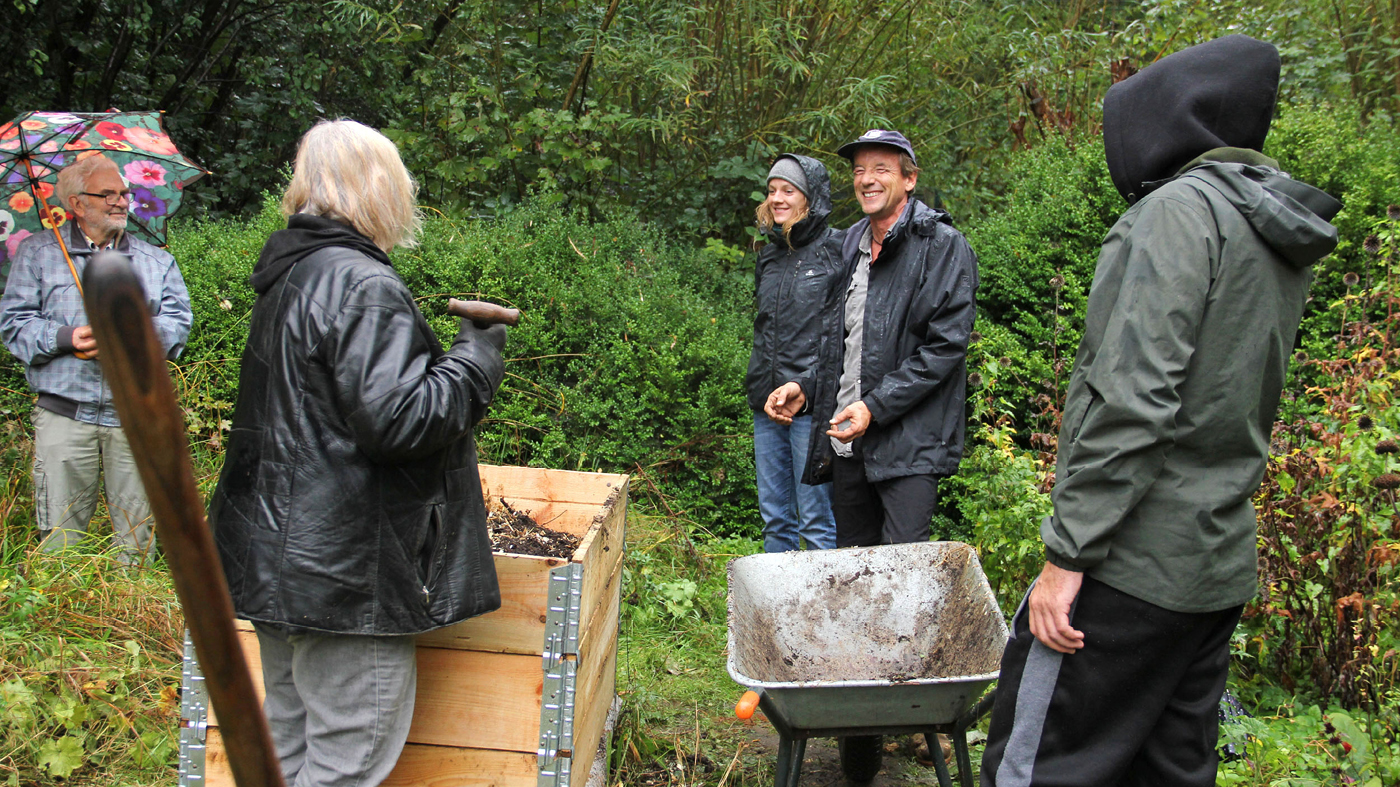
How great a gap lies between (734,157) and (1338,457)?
4433mm

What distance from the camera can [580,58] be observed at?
719 centimetres

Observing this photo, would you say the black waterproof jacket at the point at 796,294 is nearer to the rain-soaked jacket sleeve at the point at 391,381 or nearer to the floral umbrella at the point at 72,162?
the rain-soaked jacket sleeve at the point at 391,381

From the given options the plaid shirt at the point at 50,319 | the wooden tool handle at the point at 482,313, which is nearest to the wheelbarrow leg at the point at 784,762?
the wooden tool handle at the point at 482,313

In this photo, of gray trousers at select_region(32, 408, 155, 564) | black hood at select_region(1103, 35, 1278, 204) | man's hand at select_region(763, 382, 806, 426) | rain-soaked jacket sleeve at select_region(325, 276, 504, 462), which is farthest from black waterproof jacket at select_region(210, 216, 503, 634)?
gray trousers at select_region(32, 408, 155, 564)

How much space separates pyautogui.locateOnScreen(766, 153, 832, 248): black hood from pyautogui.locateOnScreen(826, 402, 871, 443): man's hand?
3.86 ft

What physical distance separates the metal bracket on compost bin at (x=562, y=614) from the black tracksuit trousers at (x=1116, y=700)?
3.48ft

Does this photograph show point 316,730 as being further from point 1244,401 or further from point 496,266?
Answer: point 496,266

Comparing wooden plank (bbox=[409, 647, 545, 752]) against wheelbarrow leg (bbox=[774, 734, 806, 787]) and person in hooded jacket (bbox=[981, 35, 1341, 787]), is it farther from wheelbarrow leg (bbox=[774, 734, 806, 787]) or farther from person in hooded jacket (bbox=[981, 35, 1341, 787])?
person in hooded jacket (bbox=[981, 35, 1341, 787])

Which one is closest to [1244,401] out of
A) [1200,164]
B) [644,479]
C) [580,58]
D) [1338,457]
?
[1200,164]

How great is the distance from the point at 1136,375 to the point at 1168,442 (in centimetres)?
16

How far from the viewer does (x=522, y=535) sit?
3109mm

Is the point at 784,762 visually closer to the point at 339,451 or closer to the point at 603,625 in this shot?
the point at 603,625

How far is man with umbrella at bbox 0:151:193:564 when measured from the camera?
13.3 ft

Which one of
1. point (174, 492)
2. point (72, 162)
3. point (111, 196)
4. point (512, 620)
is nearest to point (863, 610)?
point (512, 620)
